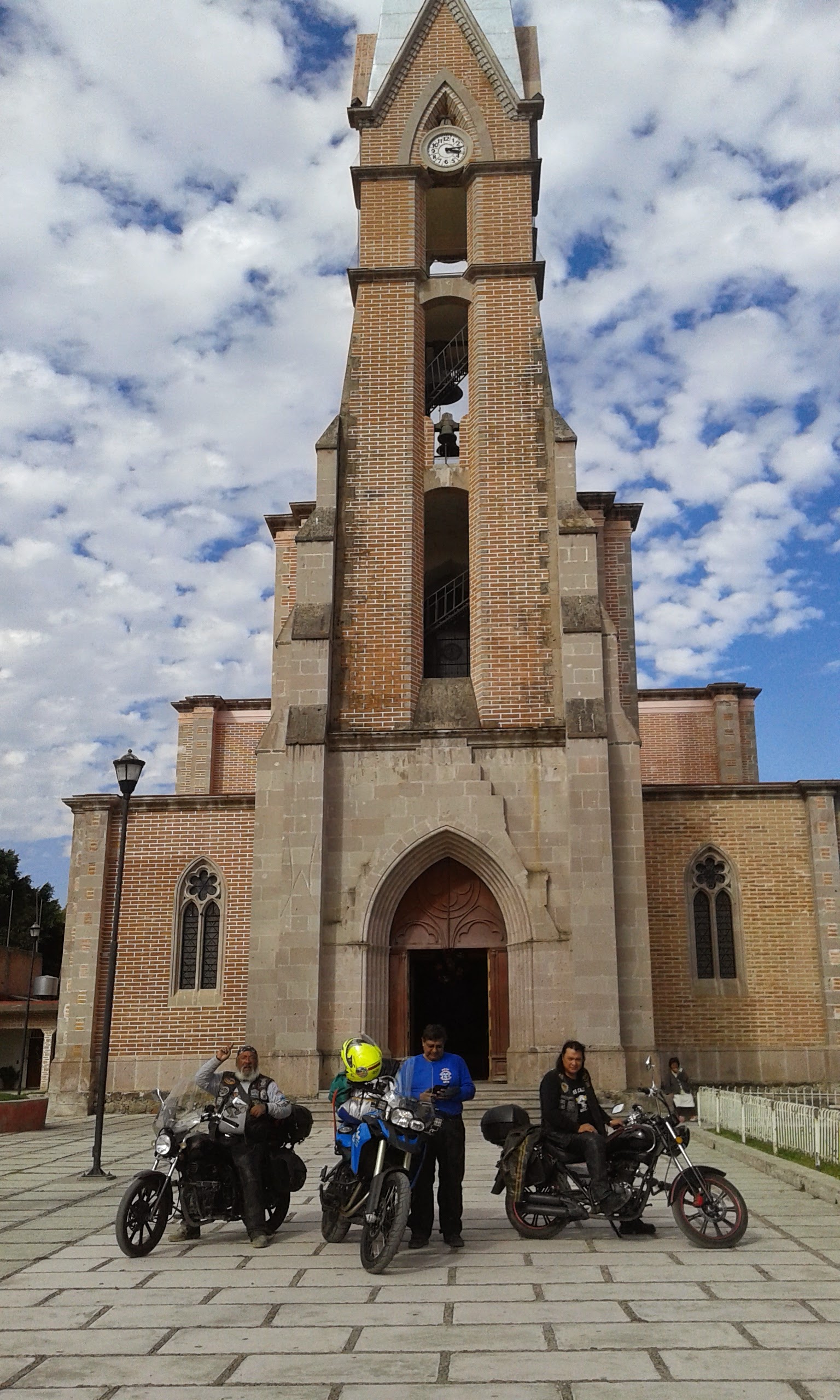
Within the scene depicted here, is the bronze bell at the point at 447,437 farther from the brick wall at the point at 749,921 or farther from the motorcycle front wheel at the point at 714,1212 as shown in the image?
the motorcycle front wheel at the point at 714,1212

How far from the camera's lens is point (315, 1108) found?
15891mm

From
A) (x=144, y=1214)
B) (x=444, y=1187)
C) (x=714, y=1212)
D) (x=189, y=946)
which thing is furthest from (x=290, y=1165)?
(x=189, y=946)

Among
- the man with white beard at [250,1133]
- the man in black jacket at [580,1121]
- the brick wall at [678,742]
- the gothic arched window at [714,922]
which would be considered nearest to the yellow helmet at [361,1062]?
the man with white beard at [250,1133]

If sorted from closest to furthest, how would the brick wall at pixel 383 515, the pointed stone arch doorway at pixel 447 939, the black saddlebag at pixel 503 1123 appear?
the black saddlebag at pixel 503 1123
the pointed stone arch doorway at pixel 447 939
the brick wall at pixel 383 515

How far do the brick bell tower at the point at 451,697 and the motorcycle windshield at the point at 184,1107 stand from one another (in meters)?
8.71

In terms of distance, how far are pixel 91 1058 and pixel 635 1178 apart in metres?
13.3

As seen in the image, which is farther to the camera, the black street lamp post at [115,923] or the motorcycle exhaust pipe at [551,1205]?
the black street lamp post at [115,923]

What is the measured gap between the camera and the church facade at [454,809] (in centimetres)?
1714

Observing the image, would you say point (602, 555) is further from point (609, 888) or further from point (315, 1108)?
point (315, 1108)

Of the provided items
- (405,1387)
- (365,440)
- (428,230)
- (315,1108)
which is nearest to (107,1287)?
(405,1387)

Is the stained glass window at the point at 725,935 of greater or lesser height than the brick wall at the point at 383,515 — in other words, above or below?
below

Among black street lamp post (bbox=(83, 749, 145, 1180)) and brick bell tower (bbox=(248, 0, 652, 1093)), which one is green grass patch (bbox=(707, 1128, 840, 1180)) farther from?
black street lamp post (bbox=(83, 749, 145, 1180))

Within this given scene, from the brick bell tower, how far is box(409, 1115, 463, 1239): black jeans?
8903 mm

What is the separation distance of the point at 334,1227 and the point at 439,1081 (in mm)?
1210
